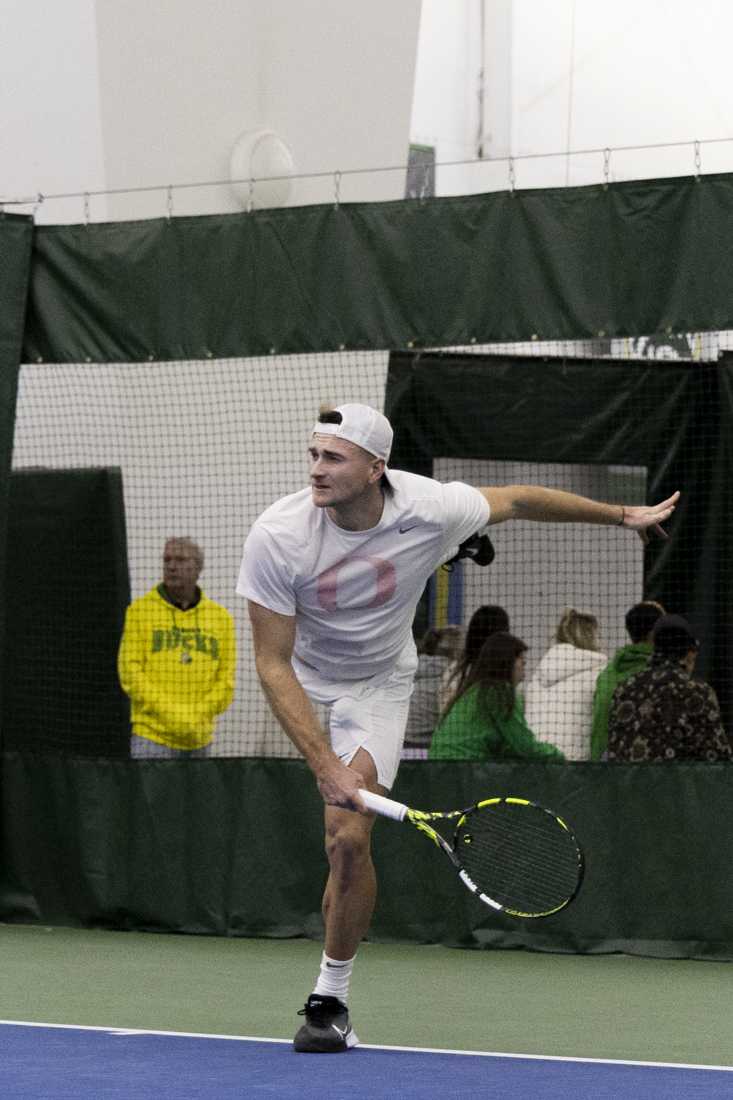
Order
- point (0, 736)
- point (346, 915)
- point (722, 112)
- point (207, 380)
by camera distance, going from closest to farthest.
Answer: point (346, 915) < point (0, 736) < point (207, 380) < point (722, 112)

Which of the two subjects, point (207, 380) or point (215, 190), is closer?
point (207, 380)

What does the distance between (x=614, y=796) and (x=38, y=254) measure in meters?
3.49

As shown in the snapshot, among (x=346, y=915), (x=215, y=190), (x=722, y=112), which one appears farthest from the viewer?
(x=722, y=112)

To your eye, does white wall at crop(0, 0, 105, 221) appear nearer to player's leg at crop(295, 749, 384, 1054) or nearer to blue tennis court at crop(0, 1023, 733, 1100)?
player's leg at crop(295, 749, 384, 1054)

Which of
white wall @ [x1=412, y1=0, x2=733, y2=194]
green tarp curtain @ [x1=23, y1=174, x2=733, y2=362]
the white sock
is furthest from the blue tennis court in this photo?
white wall @ [x1=412, y1=0, x2=733, y2=194]

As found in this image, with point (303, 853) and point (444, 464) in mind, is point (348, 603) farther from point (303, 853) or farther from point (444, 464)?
point (444, 464)

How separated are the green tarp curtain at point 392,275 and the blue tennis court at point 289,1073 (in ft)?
10.8

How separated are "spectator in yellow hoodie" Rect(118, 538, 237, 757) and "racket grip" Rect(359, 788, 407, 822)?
132 inches

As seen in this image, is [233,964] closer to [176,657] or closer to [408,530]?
[176,657]

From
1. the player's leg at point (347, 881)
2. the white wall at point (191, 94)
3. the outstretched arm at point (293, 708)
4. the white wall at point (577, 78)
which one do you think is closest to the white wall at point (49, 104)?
the white wall at point (191, 94)

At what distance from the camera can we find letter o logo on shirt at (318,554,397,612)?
488 centimetres

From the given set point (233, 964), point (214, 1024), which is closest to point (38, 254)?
point (233, 964)

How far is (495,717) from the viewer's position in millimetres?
7262

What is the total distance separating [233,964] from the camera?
680 cm
